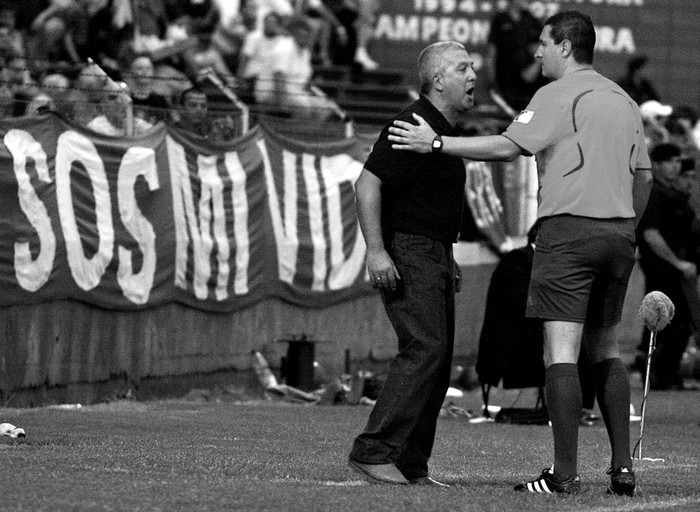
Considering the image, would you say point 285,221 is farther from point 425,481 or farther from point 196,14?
point 425,481

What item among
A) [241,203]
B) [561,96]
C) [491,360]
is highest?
[561,96]

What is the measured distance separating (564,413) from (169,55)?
11.4 metres

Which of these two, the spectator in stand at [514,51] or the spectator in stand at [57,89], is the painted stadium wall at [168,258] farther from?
the spectator in stand at [514,51]

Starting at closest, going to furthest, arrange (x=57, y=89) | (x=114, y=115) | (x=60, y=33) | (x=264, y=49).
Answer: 1. (x=57, y=89)
2. (x=114, y=115)
3. (x=60, y=33)
4. (x=264, y=49)

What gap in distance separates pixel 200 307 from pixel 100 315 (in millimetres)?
1434

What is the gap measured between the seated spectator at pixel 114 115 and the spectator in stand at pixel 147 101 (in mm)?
99

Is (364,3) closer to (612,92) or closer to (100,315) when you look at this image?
(100,315)

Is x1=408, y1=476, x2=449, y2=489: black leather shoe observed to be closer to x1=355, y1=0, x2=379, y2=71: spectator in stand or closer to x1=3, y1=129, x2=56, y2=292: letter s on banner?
x1=3, y1=129, x2=56, y2=292: letter s on banner

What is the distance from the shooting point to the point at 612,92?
25.7 ft

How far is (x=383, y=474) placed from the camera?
7.84m

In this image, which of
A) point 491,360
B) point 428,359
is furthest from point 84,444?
point 491,360

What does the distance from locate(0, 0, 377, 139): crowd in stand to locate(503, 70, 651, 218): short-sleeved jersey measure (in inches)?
219

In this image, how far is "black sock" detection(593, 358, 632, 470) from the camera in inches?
303

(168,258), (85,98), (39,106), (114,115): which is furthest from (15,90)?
(168,258)
